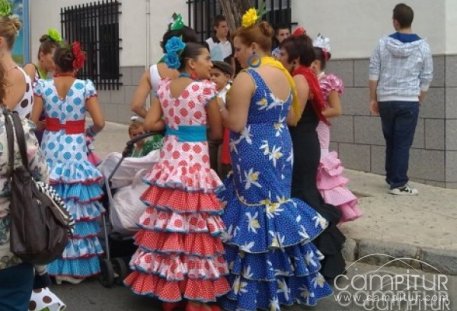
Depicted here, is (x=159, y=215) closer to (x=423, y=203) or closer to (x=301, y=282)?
(x=301, y=282)

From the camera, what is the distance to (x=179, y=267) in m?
4.75

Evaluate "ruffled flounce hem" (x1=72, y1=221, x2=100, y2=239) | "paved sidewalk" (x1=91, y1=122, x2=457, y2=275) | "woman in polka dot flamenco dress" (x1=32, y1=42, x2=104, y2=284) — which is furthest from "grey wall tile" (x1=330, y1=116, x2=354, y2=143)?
"ruffled flounce hem" (x1=72, y1=221, x2=100, y2=239)

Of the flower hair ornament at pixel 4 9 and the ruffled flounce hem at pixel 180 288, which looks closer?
the ruffled flounce hem at pixel 180 288

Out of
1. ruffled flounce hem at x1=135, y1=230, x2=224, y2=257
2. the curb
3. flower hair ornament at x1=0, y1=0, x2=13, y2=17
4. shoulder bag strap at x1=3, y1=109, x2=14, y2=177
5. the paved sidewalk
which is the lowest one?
the curb

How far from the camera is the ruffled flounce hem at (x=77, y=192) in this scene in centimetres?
554

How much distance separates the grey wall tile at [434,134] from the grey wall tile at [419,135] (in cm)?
4

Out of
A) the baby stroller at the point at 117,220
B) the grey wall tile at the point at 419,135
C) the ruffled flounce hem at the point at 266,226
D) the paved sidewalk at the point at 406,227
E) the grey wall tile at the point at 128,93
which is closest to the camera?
the ruffled flounce hem at the point at 266,226

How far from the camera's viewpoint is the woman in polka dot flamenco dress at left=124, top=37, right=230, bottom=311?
15.6 feet

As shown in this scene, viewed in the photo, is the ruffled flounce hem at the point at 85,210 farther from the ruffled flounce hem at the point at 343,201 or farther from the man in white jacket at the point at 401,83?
the man in white jacket at the point at 401,83

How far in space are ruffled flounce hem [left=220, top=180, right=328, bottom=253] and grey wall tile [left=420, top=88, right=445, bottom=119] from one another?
4040mm

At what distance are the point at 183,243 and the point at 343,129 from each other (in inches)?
212

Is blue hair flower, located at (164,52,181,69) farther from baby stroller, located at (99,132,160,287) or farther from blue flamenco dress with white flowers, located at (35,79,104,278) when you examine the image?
blue flamenco dress with white flowers, located at (35,79,104,278)

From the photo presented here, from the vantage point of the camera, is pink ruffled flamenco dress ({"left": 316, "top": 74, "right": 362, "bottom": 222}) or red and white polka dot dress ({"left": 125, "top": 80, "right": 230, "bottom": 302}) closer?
red and white polka dot dress ({"left": 125, "top": 80, "right": 230, "bottom": 302})

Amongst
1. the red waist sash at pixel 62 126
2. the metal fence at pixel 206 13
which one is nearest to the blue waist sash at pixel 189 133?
the red waist sash at pixel 62 126
